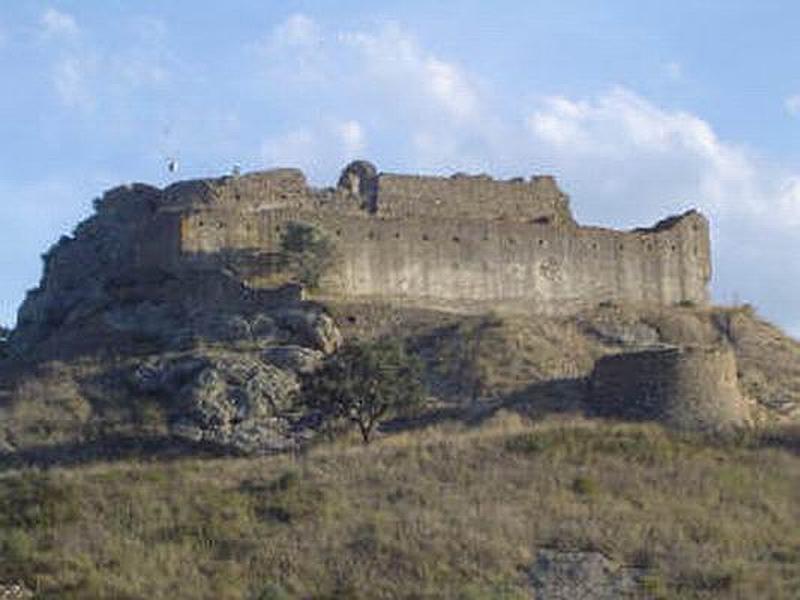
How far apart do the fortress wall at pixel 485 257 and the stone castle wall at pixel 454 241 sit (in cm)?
3

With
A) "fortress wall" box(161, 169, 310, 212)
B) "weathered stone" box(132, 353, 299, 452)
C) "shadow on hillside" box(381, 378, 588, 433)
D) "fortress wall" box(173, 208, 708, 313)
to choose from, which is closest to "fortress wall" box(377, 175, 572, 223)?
"fortress wall" box(173, 208, 708, 313)

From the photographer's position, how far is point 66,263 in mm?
56125

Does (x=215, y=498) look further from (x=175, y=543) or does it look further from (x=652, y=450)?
(x=652, y=450)

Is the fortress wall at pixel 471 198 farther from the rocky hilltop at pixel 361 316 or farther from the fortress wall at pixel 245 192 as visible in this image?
the fortress wall at pixel 245 192

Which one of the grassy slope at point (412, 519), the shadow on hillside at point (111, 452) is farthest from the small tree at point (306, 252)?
the grassy slope at point (412, 519)

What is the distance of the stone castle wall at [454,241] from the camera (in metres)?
51.8

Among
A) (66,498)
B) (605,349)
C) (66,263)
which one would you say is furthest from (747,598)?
(66,263)

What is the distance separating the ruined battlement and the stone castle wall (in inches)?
1.6

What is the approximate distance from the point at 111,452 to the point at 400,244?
13315 mm

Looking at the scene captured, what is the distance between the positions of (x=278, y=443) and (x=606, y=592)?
1523cm

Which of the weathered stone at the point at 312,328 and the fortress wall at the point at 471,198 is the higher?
the fortress wall at the point at 471,198

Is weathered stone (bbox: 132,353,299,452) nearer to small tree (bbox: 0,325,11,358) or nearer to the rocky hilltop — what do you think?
the rocky hilltop

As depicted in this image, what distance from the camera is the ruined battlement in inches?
2034

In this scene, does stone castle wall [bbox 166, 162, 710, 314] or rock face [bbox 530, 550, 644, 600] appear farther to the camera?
stone castle wall [bbox 166, 162, 710, 314]
